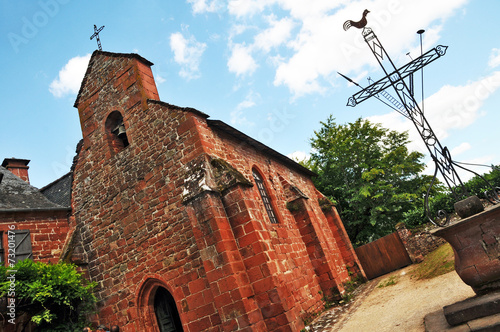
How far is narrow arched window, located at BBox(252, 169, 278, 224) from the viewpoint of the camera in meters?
11.3

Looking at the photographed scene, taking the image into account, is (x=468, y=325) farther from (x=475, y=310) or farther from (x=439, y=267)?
(x=439, y=267)

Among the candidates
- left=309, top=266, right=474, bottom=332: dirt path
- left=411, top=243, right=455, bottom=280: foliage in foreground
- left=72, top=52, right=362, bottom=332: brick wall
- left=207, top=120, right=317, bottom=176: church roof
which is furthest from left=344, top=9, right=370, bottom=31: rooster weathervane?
left=411, top=243, right=455, bottom=280: foliage in foreground

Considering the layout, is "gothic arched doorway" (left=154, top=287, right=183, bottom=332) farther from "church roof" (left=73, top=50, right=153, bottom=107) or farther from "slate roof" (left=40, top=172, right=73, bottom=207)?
"church roof" (left=73, top=50, right=153, bottom=107)

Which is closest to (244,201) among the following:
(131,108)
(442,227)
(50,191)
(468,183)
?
(442,227)

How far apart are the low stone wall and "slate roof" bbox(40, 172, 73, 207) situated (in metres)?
14.7

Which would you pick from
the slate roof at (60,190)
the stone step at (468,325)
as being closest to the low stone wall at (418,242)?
the stone step at (468,325)

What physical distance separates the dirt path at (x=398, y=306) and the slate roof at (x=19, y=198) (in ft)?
31.5

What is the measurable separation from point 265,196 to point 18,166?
11.5 meters

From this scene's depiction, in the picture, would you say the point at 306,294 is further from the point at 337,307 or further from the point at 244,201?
the point at 244,201

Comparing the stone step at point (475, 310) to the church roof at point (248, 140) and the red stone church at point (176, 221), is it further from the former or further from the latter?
the church roof at point (248, 140)

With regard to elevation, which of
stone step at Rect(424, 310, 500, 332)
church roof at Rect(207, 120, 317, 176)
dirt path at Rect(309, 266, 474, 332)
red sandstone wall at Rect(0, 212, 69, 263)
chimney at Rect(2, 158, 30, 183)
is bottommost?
dirt path at Rect(309, 266, 474, 332)

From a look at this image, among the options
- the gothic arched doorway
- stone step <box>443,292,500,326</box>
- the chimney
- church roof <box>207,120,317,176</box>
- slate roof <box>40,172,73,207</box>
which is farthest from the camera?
the chimney

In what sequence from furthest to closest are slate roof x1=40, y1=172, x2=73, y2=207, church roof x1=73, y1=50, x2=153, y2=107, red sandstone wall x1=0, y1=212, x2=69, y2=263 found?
1. slate roof x1=40, y1=172, x2=73, y2=207
2. church roof x1=73, y1=50, x2=153, y2=107
3. red sandstone wall x1=0, y1=212, x2=69, y2=263

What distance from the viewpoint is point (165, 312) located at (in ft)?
31.5
